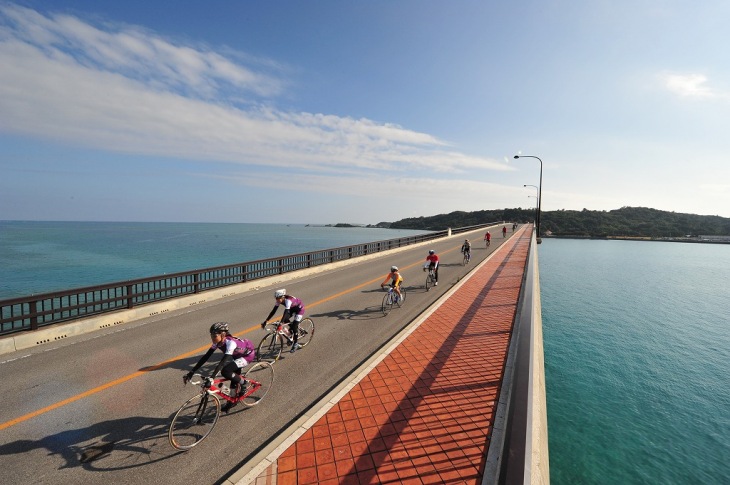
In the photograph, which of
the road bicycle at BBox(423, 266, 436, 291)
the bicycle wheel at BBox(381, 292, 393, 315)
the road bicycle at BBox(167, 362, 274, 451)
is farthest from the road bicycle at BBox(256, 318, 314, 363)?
the road bicycle at BBox(423, 266, 436, 291)

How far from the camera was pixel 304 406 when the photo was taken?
5895 millimetres

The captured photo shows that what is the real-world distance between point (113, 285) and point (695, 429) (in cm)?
1888

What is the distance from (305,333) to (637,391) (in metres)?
12.8

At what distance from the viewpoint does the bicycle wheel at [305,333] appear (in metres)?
8.71

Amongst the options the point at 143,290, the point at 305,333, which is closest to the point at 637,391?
the point at 305,333

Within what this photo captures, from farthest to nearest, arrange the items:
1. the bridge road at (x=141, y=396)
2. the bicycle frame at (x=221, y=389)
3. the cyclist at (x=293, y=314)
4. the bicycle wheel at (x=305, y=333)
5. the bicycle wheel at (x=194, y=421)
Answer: the bicycle wheel at (x=305, y=333), the cyclist at (x=293, y=314), the bicycle frame at (x=221, y=389), the bicycle wheel at (x=194, y=421), the bridge road at (x=141, y=396)

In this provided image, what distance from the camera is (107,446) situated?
480 centimetres

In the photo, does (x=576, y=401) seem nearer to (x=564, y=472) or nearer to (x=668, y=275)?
(x=564, y=472)

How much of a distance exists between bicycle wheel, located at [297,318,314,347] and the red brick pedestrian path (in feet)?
7.79

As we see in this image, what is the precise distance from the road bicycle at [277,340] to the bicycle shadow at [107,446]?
9.11 ft

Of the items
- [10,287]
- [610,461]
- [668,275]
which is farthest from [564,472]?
[10,287]

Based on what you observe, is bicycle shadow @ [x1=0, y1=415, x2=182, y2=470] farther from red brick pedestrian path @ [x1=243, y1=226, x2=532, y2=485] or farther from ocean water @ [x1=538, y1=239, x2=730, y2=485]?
ocean water @ [x1=538, y1=239, x2=730, y2=485]

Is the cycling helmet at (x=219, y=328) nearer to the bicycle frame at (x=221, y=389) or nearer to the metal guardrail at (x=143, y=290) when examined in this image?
the bicycle frame at (x=221, y=389)

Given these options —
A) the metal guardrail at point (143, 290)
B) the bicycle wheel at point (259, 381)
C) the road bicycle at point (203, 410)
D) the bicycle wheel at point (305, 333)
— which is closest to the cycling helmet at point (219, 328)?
the road bicycle at point (203, 410)
